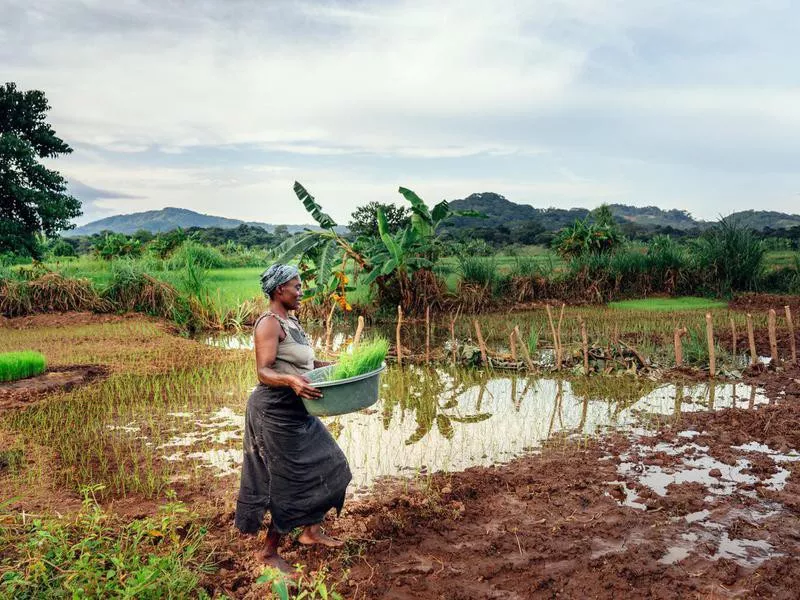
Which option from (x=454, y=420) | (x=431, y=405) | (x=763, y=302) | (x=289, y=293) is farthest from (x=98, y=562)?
(x=763, y=302)

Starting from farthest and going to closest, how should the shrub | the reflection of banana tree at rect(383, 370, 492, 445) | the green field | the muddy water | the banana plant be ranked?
1. the shrub
2. the green field
3. the banana plant
4. the reflection of banana tree at rect(383, 370, 492, 445)
5. the muddy water

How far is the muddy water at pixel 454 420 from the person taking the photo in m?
5.52

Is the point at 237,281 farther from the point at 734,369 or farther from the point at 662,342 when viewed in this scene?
the point at 734,369

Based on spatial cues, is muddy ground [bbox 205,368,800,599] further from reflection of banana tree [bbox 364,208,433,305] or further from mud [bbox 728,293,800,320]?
mud [bbox 728,293,800,320]

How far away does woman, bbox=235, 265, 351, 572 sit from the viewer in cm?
353

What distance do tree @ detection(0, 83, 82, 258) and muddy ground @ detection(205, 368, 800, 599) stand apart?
2205 cm

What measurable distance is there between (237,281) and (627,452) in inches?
684

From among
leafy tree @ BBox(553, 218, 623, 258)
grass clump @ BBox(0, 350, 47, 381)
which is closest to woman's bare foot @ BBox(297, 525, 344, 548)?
grass clump @ BBox(0, 350, 47, 381)

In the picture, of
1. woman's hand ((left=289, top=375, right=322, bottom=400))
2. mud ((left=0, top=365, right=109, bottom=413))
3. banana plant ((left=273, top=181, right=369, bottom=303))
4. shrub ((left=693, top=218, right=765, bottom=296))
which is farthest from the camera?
shrub ((left=693, top=218, right=765, bottom=296))

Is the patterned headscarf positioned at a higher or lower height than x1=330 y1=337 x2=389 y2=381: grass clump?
higher

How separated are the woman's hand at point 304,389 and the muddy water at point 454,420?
6.05 ft

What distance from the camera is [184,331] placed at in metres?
13.4

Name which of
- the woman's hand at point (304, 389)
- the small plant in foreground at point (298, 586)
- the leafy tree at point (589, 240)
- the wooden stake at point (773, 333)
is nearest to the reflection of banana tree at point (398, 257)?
the wooden stake at point (773, 333)

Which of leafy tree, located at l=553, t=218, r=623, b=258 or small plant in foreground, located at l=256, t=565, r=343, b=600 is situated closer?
small plant in foreground, located at l=256, t=565, r=343, b=600
